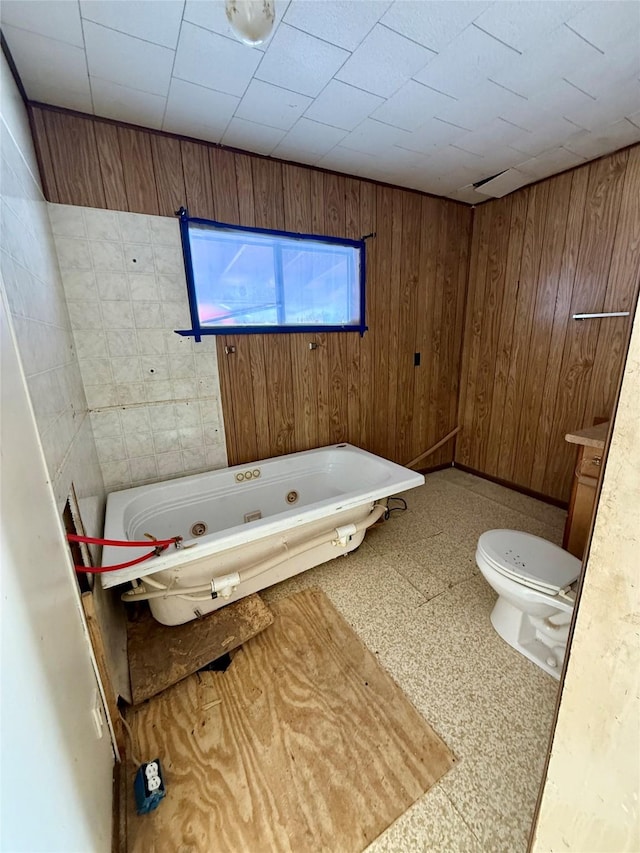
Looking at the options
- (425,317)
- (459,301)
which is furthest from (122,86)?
(459,301)

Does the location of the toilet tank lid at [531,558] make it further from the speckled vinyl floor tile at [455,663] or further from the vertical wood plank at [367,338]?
the vertical wood plank at [367,338]

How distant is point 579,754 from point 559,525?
2.16 m

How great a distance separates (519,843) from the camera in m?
0.88

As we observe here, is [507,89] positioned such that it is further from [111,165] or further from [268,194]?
[111,165]

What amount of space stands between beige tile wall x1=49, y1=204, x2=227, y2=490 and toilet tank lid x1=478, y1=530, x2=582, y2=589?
5.77 ft

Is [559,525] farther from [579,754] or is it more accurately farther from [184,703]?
[184,703]

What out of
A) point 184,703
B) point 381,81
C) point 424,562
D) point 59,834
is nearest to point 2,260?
point 59,834

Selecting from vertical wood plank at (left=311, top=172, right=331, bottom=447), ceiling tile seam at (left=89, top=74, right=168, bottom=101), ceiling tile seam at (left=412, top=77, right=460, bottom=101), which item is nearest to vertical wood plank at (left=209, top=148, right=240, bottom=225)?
ceiling tile seam at (left=89, top=74, right=168, bottom=101)

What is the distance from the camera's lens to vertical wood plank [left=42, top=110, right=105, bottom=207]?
156 centimetres

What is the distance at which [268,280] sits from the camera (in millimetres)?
2176

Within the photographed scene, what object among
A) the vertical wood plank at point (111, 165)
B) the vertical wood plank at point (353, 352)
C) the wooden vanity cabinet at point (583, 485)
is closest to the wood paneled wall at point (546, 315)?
the wooden vanity cabinet at point (583, 485)

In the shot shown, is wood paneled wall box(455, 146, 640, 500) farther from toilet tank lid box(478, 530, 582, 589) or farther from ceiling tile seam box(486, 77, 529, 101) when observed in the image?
toilet tank lid box(478, 530, 582, 589)

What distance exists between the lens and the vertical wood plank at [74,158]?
156 centimetres

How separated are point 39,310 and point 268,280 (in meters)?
1.36
